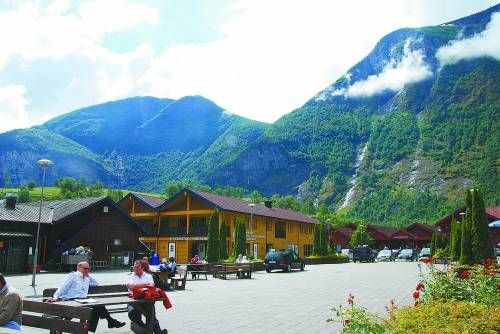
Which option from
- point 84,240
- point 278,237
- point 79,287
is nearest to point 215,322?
point 79,287

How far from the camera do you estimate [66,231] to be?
3816 cm

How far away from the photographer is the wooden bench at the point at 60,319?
23.6ft

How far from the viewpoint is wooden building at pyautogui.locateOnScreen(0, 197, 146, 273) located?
106 feet

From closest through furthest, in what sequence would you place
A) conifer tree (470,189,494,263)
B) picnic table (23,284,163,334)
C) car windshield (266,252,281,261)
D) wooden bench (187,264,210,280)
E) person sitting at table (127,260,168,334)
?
1. picnic table (23,284,163,334)
2. person sitting at table (127,260,168,334)
3. conifer tree (470,189,494,263)
4. wooden bench (187,264,210,280)
5. car windshield (266,252,281,261)

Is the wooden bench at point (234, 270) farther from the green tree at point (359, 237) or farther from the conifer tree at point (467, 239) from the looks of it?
the green tree at point (359, 237)

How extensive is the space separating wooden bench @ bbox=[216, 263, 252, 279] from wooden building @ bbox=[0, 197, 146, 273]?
43.2 ft

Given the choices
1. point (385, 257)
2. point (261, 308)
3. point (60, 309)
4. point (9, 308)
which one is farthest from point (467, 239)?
point (385, 257)

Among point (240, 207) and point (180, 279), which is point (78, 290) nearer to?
point (180, 279)

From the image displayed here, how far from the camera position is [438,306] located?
7.42 meters

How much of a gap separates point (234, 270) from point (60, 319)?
2165cm

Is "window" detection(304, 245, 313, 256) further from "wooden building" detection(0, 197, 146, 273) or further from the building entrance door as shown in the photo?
"wooden building" detection(0, 197, 146, 273)

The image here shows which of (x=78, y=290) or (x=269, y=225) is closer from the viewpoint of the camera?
(x=78, y=290)

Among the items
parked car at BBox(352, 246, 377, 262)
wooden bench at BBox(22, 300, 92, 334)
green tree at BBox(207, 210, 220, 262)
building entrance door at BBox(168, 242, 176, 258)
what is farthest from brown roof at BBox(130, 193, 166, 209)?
wooden bench at BBox(22, 300, 92, 334)

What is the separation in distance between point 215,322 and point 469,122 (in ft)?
674
